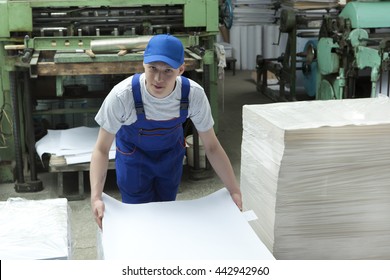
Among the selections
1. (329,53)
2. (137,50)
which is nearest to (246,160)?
(137,50)

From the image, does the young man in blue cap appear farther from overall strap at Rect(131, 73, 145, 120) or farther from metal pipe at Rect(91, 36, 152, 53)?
metal pipe at Rect(91, 36, 152, 53)

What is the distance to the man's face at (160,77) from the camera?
164 centimetres

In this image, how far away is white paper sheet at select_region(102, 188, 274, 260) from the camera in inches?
52.1

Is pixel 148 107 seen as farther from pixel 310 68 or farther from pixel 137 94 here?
pixel 310 68

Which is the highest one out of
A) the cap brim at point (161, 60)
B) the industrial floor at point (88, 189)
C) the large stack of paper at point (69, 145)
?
the cap brim at point (161, 60)

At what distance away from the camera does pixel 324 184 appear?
137 centimetres

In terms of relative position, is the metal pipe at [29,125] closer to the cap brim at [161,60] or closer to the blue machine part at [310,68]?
the cap brim at [161,60]

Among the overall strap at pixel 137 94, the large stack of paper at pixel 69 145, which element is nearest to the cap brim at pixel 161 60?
the overall strap at pixel 137 94

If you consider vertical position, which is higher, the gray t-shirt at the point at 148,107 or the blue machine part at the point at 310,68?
the gray t-shirt at the point at 148,107

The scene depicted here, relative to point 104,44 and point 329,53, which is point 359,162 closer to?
point 104,44

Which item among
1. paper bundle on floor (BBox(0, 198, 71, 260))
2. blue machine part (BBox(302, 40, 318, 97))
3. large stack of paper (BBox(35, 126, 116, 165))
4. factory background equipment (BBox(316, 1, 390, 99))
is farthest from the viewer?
blue machine part (BBox(302, 40, 318, 97))

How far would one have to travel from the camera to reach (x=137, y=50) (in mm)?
3457

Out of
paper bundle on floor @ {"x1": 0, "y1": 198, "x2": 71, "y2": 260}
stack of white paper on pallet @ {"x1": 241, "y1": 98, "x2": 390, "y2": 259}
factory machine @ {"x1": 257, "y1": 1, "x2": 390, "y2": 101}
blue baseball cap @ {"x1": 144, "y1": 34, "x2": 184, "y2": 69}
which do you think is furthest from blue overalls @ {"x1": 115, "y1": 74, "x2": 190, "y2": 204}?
factory machine @ {"x1": 257, "y1": 1, "x2": 390, "y2": 101}

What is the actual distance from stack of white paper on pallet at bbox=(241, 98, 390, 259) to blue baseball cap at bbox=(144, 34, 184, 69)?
0.30 m
